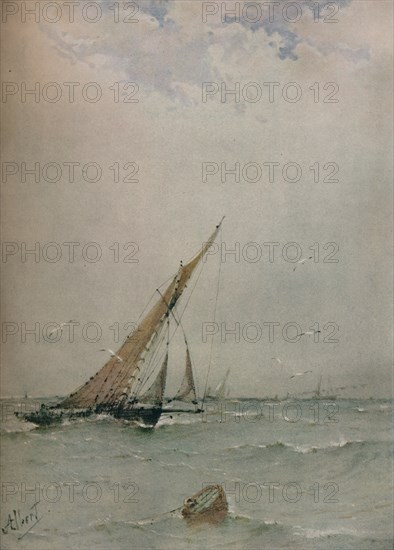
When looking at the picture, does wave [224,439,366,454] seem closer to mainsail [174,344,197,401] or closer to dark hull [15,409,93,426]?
mainsail [174,344,197,401]

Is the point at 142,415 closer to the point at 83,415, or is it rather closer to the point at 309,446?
the point at 83,415

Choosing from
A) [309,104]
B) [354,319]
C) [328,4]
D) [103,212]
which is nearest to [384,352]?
[354,319]

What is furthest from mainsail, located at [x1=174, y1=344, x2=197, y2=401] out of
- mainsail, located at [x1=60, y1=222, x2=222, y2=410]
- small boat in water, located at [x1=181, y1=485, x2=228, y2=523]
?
small boat in water, located at [x1=181, y1=485, x2=228, y2=523]

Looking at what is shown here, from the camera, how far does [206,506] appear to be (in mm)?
1852

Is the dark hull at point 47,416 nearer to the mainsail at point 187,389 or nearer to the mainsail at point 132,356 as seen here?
the mainsail at point 132,356

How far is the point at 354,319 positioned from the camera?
6.22 ft

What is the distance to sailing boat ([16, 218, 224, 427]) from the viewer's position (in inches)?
74.0

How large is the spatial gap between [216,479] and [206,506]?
0.26ft

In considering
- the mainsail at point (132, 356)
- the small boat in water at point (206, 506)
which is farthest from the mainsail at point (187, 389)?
the small boat in water at point (206, 506)

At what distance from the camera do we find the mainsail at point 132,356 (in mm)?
1882

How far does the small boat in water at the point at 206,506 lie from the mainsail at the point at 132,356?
0.36 meters

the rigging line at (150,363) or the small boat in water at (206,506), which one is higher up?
the rigging line at (150,363)
